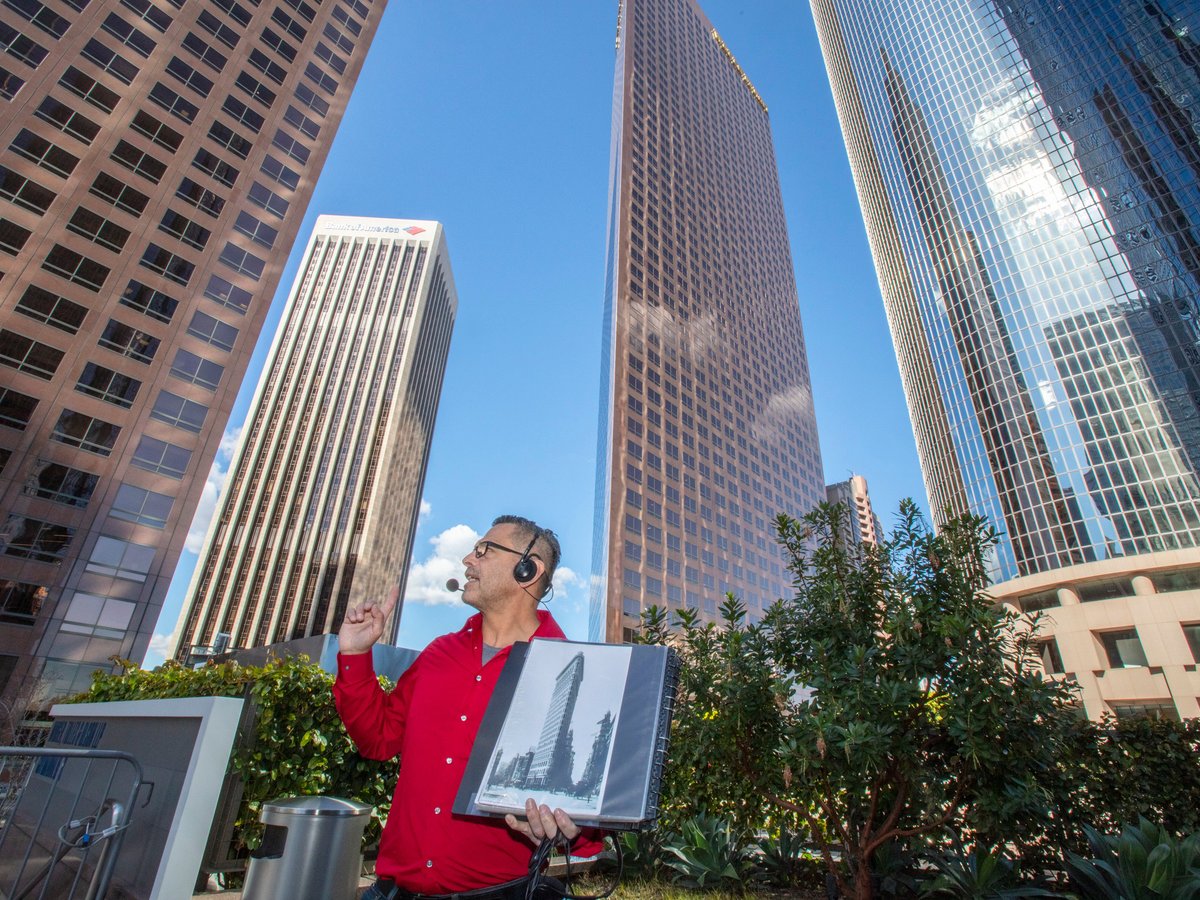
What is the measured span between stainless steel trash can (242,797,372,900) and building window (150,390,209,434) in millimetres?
41631

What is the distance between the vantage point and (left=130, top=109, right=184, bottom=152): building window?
40.1 metres

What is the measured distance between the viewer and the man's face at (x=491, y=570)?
111 inches

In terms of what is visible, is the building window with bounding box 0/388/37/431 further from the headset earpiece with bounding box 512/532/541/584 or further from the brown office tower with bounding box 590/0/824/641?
the brown office tower with bounding box 590/0/824/641

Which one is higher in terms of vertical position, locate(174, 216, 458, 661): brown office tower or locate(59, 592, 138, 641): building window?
locate(174, 216, 458, 661): brown office tower

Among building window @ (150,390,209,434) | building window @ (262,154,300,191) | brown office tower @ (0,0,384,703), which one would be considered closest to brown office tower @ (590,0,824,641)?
building window @ (150,390,209,434)

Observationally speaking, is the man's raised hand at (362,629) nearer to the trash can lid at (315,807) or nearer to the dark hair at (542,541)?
the dark hair at (542,541)

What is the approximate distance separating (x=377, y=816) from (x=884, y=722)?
5213 millimetres

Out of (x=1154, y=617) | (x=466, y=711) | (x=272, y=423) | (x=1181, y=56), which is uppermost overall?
(x=1181, y=56)

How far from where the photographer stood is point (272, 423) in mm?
90188

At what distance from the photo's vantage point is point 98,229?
3731cm

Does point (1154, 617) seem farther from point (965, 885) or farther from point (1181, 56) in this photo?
point (1181, 56)

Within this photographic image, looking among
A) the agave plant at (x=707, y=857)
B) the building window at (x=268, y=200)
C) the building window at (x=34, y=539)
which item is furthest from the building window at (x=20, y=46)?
the agave plant at (x=707, y=857)

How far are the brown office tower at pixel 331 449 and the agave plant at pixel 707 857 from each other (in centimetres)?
7831

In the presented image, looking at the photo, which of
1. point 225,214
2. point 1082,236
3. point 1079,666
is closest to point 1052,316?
point 1082,236
